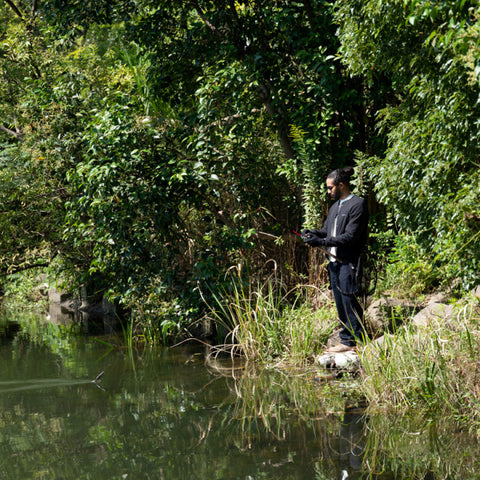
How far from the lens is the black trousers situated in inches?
250

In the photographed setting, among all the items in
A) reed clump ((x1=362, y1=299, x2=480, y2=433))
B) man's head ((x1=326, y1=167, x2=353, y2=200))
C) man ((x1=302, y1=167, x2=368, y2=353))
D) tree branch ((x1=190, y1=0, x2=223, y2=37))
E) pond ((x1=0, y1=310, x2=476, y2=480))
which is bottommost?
pond ((x1=0, y1=310, x2=476, y2=480))

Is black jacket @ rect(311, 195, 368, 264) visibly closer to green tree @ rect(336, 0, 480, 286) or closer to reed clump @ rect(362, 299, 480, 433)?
green tree @ rect(336, 0, 480, 286)

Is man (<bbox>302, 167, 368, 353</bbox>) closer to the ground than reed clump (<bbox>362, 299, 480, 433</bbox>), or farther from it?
farther from it

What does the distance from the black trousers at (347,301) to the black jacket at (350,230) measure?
0.13 metres

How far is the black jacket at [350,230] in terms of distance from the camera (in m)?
6.33

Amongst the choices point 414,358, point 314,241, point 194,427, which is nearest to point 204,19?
point 314,241

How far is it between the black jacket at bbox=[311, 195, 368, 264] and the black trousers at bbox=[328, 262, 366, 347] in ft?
0.42

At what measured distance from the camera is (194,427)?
4.98 meters

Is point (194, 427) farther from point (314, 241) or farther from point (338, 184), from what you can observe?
point (338, 184)

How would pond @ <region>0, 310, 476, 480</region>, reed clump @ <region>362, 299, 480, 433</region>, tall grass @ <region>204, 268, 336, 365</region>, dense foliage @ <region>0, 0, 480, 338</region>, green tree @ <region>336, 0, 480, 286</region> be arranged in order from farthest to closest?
dense foliage @ <region>0, 0, 480, 338</region>
tall grass @ <region>204, 268, 336, 365</region>
green tree @ <region>336, 0, 480, 286</region>
reed clump @ <region>362, 299, 480, 433</region>
pond @ <region>0, 310, 476, 480</region>

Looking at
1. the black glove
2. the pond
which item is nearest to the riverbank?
the pond

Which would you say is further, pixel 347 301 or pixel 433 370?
pixel 347 301

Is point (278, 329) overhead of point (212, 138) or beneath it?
beneath

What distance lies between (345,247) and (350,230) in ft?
0.61
